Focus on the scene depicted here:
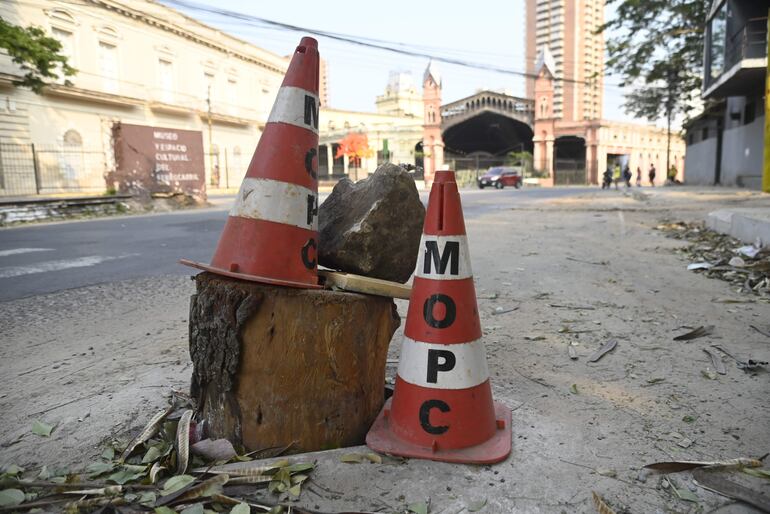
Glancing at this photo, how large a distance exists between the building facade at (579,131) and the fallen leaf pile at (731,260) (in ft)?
93.7

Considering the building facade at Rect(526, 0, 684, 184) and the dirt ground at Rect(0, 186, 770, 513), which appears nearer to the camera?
the dirt ground at Rect(0, 186, 770, 513)

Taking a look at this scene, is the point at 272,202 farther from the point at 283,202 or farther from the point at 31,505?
the point at 31,505

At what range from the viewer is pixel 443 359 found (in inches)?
79.8

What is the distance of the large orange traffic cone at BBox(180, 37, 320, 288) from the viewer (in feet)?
6.60

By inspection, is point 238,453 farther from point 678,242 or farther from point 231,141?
point 231,141

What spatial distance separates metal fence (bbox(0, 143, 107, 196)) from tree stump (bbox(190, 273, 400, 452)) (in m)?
22.4

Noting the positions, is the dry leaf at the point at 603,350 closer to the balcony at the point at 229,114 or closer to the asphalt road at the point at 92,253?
the asphalt road at the point at 92,253

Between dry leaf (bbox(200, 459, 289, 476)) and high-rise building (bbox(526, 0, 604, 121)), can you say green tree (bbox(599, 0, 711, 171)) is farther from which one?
high-rise building (bbox(526, 0, 604, 121))

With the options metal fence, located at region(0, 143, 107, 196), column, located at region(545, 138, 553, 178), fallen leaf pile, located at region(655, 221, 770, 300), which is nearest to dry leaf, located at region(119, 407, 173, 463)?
fallen leaf pile, located at region(655, 221, 770, 300)

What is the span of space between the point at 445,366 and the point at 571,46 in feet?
308

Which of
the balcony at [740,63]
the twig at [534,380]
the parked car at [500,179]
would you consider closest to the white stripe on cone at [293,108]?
the twig at [534,380]

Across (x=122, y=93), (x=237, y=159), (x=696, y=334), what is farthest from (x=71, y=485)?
(x=237, y=159)

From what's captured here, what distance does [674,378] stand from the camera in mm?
2662

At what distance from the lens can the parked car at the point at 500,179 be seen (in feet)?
119
